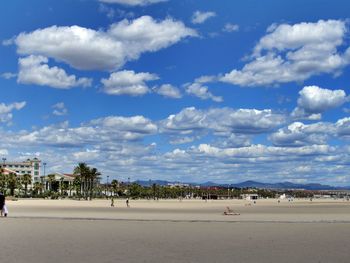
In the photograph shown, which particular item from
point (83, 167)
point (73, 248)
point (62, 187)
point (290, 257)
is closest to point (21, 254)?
Result: point (73, 248)

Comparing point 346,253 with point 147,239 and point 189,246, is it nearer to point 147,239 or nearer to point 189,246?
point 189,246

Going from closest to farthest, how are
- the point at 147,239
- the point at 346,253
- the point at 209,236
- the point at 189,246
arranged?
the point at 346,253 → the point at 189,246 → the point at 147,239 → the point at 209,236

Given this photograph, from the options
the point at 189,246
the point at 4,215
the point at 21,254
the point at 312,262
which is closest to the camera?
the point at 312,262

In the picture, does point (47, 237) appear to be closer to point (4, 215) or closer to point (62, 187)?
point (4, 215)

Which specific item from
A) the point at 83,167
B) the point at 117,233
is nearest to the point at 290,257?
the point at 117,233

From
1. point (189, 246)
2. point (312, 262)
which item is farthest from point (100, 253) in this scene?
point (312, 262)

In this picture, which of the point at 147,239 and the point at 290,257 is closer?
the point at 290,257

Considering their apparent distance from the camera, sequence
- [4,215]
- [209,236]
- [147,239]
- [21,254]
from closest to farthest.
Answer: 1. [21,254]
2. [147,239]
3. [209,236]
4. [4,215]

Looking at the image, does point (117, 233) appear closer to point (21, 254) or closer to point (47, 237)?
point (47, 237)

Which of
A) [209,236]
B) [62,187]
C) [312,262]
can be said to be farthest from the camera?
[62,187]

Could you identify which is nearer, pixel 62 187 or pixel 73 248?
pixel 73 248

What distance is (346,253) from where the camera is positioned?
18.2m

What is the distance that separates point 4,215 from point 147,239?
66.7 ft

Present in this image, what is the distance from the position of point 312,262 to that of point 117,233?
12.5m
